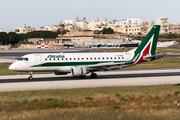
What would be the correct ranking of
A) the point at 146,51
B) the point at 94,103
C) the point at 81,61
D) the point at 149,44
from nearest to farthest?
the point at 94,103 < the point at 81,61 < the point at 146,51 < the point at 149,44

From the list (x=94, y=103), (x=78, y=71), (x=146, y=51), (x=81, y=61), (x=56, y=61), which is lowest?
(x=94, y=103)

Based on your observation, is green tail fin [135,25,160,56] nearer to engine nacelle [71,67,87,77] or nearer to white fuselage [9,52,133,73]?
white fuselage [9,52,133,73]

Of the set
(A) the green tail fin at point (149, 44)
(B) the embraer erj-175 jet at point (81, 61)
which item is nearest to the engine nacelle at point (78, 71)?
(B) the embraer erj-175 jet at point (81, 61)

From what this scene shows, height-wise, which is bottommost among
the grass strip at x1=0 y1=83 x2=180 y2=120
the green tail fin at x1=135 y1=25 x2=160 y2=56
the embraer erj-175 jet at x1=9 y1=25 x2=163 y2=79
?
the grass strip at x1=0 y1=83 x2=180 y2=120

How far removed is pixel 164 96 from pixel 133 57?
17597 mm

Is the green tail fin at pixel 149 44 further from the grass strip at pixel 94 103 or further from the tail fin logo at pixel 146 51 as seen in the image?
the grass strip at pixel 94 103

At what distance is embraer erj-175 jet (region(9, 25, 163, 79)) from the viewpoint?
4012cm

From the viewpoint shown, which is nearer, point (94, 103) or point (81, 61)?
point (94, 103)

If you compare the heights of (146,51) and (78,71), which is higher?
(146,51)

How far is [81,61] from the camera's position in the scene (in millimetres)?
41875

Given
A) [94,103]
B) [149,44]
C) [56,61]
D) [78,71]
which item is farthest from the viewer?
[149,44]

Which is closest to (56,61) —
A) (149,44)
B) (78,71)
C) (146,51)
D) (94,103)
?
(78,71)

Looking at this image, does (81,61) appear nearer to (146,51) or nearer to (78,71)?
(78,71)

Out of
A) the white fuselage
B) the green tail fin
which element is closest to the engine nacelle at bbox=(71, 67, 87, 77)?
the white fuselage
